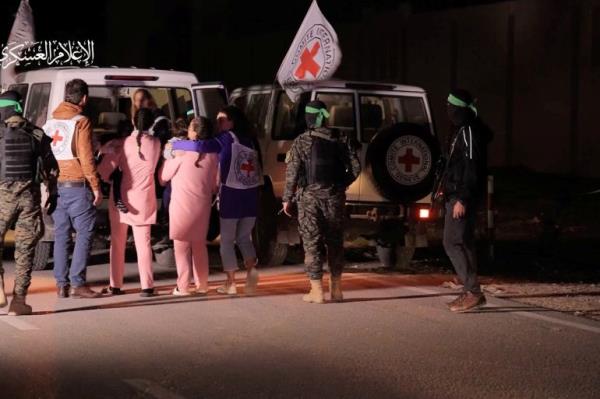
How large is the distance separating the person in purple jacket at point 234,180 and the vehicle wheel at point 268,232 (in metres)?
1.38

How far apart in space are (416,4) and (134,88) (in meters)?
25.9

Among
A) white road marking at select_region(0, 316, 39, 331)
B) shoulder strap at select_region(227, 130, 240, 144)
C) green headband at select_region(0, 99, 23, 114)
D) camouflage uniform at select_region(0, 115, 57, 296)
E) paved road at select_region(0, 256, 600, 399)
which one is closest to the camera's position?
paved road at select_region(0, 256, 600, 399)

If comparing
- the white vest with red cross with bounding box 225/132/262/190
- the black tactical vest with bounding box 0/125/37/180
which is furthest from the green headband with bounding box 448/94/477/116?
the black tactical vest with bounding box 0/125/37/180

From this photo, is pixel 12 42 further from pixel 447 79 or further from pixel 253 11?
pixel 253 11

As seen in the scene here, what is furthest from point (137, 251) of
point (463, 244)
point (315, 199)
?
point (463, 244)

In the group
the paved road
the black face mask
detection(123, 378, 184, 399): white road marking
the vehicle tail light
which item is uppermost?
the vehicle tail light

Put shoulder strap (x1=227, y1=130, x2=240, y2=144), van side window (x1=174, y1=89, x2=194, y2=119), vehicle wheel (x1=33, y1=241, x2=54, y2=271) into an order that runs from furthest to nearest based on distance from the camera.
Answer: van side window (x1=174, y1=89, x2=194, y2=119) → vehicle wheel (x1=33, y1=241, x2=54, y2=271) → shoulder strap (x1=227, y1=130, x2=240, y2=144)

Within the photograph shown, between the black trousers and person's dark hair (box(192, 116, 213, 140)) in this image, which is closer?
the black trousers

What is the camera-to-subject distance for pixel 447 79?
1220 inches

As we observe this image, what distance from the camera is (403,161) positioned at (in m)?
13.1

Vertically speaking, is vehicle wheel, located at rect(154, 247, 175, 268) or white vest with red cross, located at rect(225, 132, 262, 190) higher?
white vest with red cross, located at rect(225, 132, 262, 190)

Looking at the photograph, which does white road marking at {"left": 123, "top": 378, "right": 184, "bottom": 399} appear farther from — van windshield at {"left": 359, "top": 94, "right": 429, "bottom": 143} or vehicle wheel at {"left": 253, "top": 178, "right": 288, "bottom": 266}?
van windshield at {"left": 359, "top": 94, "right": 429, "bottom": 143}

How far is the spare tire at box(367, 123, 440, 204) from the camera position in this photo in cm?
1300

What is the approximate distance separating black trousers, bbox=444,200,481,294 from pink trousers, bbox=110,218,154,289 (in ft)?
8.89
